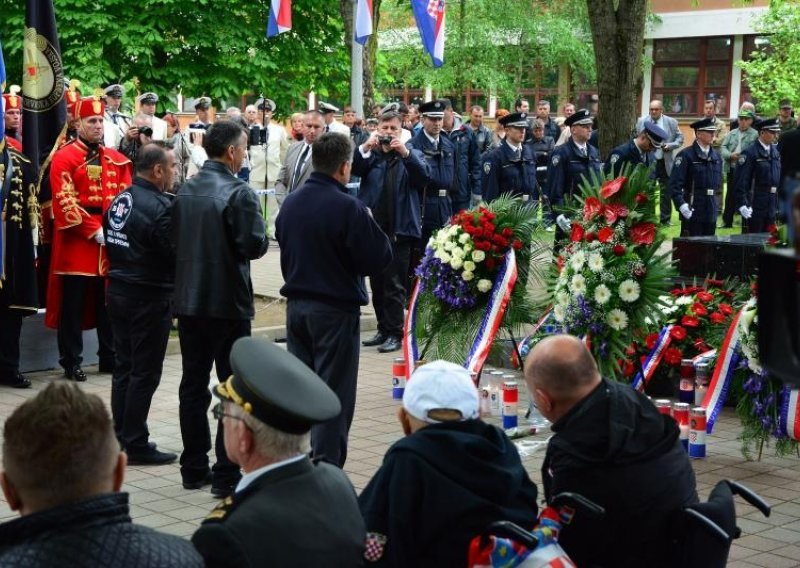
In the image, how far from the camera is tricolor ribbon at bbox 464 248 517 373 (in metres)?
9.09

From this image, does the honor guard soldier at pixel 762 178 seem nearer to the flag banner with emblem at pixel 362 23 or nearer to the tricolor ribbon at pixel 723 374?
the flag banner with emblem at pixel 362 23

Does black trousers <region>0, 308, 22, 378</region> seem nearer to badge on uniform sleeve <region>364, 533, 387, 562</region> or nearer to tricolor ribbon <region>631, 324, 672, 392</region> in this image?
tricolor ribbon <region>631, 324, 672, 392</region>

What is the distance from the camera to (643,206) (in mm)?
8602

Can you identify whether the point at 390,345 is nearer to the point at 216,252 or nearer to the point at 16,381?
the point at 16,381

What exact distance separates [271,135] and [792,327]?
2123 cm

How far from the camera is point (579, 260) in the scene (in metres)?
8.53

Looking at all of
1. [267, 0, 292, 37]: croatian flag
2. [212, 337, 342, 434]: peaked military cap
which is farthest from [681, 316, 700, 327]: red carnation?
[267, 0, 292, 37]: croatian flag

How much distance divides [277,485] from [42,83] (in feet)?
26.8

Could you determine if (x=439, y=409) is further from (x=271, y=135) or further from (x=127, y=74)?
(x=127, y=74)

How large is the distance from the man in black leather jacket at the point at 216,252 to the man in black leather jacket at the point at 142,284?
1.81 ft

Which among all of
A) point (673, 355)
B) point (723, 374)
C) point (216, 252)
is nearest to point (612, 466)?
point (216, 252)

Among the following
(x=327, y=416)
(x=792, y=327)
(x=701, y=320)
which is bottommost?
(x=701, y=320)

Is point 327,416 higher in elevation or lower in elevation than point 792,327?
lower

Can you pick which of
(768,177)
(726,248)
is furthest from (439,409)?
(768,177)
